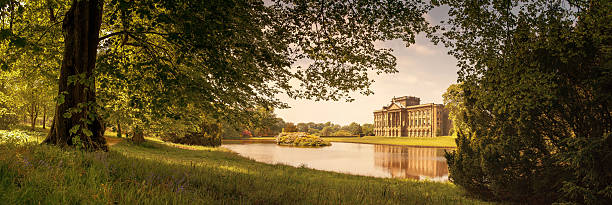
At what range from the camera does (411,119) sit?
368 feet

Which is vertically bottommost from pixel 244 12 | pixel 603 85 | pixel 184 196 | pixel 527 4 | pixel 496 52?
pixel 184 196

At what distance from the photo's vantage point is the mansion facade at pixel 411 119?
10281 centimetres

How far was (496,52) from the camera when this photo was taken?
7574 millimetres

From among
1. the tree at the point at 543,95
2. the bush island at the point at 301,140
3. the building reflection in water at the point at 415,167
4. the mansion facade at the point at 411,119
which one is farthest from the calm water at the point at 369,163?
the mansion facade at the point at 411,119

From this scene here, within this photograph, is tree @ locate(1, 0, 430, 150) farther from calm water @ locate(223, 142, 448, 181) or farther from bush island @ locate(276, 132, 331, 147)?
bush island @ locate(276, 132, 331, 147)

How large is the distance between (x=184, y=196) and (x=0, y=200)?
166cm

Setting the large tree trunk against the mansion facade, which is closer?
the large tree trunk

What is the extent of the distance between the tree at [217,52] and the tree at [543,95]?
1.95 metres

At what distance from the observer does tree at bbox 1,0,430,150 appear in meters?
5.59

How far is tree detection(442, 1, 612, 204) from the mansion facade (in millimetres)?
101867

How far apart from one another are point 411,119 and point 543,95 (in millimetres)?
111823

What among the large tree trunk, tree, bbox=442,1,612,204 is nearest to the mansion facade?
tree, bbox=442,1,612,204

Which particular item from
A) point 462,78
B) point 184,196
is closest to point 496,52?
point 462,78

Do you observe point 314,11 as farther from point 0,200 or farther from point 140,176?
point 0,200
